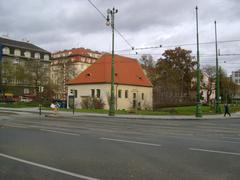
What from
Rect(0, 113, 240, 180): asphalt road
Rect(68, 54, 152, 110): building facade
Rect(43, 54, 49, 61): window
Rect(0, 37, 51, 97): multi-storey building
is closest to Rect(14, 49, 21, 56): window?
Rect(0, 37, 51, 97): multi-storey building

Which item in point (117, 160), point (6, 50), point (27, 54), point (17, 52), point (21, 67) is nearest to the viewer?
point (117, 160)

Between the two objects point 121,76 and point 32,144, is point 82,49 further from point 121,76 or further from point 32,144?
point 32,144

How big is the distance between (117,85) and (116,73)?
10.2ft

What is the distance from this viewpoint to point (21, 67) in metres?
69.4

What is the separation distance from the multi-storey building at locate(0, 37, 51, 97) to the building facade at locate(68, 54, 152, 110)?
864 centimetres

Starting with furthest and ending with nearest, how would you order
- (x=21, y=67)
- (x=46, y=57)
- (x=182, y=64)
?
1. (x=46, y=57)
2. (x=182, y=64)
3. (x=21, y=67)

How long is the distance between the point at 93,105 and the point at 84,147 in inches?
1458

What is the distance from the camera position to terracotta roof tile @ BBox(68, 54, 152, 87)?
5964 centimetres

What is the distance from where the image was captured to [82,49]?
12738 centimetres

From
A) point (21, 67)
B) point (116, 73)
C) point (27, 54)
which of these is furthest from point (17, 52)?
point (116, 73)

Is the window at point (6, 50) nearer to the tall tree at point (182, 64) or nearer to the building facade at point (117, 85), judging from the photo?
the building facade at point (117, 85)

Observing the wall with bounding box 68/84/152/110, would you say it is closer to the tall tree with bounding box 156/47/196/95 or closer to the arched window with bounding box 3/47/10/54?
the tall tree with bounding box 156/47/196/95

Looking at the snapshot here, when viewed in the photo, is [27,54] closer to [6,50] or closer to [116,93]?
[6,50]

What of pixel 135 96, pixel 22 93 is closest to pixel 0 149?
pixel 135 96
